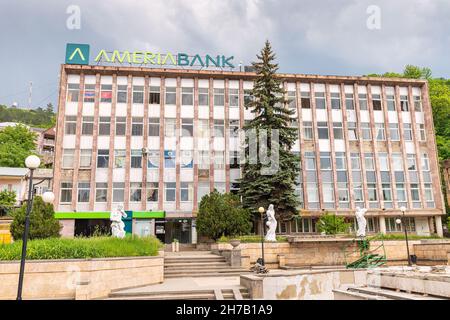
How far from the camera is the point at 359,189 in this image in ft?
120

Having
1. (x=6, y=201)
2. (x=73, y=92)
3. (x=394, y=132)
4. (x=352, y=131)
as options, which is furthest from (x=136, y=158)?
(x=394, y=132)

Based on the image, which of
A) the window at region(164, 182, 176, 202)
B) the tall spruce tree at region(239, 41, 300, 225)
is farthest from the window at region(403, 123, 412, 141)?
the window at region(164, 182, 176, 202)

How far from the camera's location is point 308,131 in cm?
3741

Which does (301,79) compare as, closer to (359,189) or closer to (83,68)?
(359,189)

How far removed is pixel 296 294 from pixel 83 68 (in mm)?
30174

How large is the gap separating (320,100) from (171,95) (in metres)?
14.9

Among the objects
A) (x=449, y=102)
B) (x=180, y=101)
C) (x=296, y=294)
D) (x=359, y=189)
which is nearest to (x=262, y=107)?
(x=180, y=101)

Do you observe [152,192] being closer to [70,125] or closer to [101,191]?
[101,191]

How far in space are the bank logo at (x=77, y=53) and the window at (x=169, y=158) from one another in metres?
11.3

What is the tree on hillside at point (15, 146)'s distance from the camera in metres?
52.2

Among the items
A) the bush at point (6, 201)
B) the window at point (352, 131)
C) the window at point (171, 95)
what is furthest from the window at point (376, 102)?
the bush at point (6, 201)

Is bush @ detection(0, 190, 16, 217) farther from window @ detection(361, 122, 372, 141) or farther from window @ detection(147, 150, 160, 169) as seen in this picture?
window @ detection(361, 122, 372, 141)

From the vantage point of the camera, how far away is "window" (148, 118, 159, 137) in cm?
3525

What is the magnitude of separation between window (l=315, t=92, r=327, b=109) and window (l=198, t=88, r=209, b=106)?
436 inches
